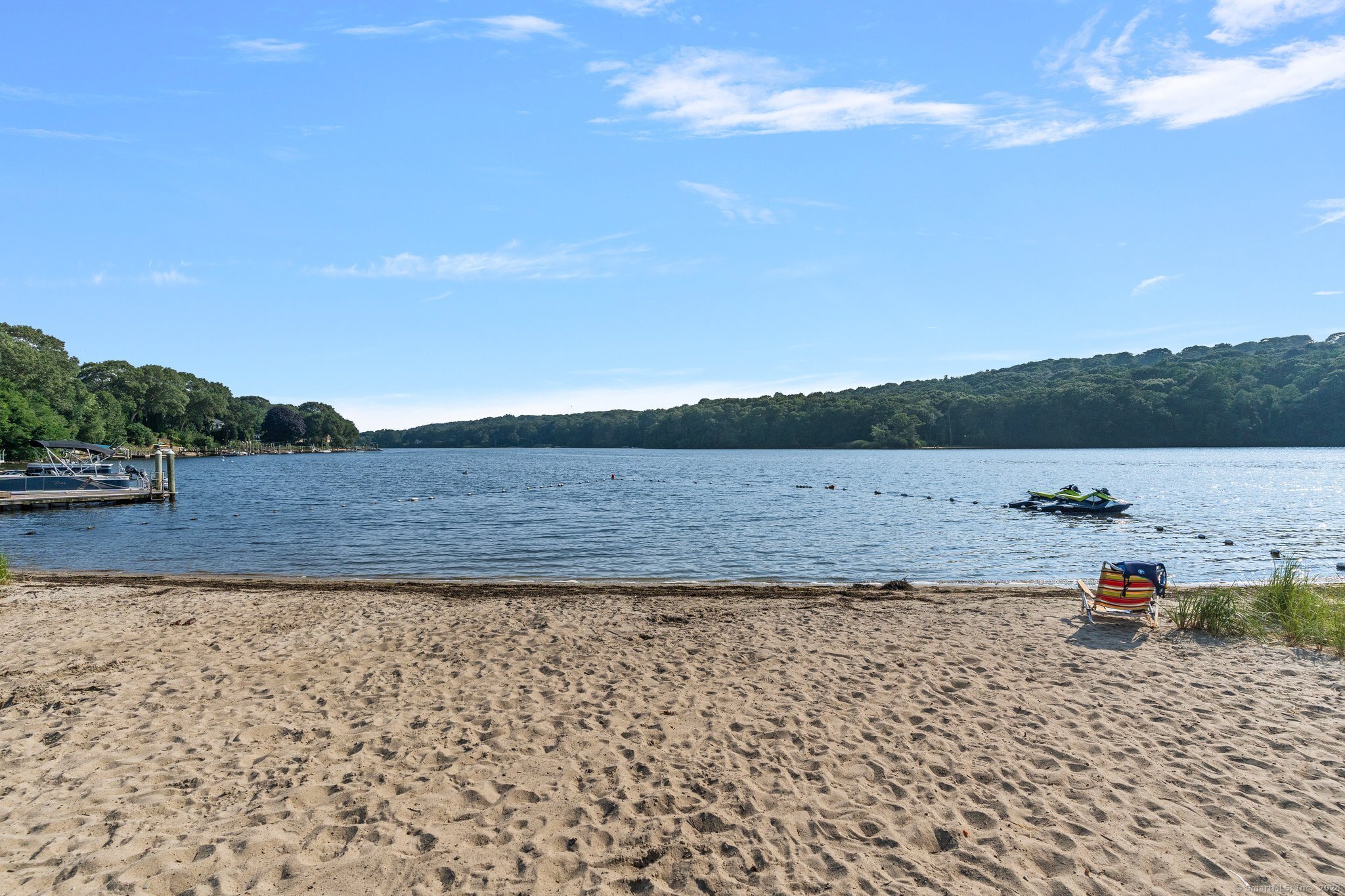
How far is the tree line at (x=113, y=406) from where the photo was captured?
6931 cm

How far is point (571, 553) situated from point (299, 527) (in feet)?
42.8

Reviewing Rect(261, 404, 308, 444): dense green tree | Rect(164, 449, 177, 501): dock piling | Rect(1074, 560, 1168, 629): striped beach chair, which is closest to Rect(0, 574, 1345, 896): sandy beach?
Rect(1074, 560, 1168, 629): striped beach chair

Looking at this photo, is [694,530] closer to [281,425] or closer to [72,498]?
[72,498]

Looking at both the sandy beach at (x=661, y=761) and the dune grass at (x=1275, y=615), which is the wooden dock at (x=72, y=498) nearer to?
the sandy beach at (x=661, y=761)

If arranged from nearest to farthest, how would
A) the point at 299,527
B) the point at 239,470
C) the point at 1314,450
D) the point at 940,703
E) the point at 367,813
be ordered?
the point at 367,813 → the point at 940,703 → the point at 299,527 → the point at 239,470 → the point at 1314,450

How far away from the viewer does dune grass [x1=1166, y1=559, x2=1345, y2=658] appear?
9.47 meters

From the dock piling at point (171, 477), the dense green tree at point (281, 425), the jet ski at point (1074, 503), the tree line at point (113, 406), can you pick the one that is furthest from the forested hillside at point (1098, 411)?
the dock piling at point (171, 477)

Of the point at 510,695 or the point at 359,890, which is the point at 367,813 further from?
the point at 510,695

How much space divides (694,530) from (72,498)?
105 feet

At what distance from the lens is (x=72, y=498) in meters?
34.8

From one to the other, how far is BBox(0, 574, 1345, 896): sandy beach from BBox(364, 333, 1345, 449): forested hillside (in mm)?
143113

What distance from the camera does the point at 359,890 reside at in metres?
4.05

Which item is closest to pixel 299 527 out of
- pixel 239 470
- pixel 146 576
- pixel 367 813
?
pixel 146 576

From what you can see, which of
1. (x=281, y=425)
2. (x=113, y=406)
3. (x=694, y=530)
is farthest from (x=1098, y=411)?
(x=281, y=425)
